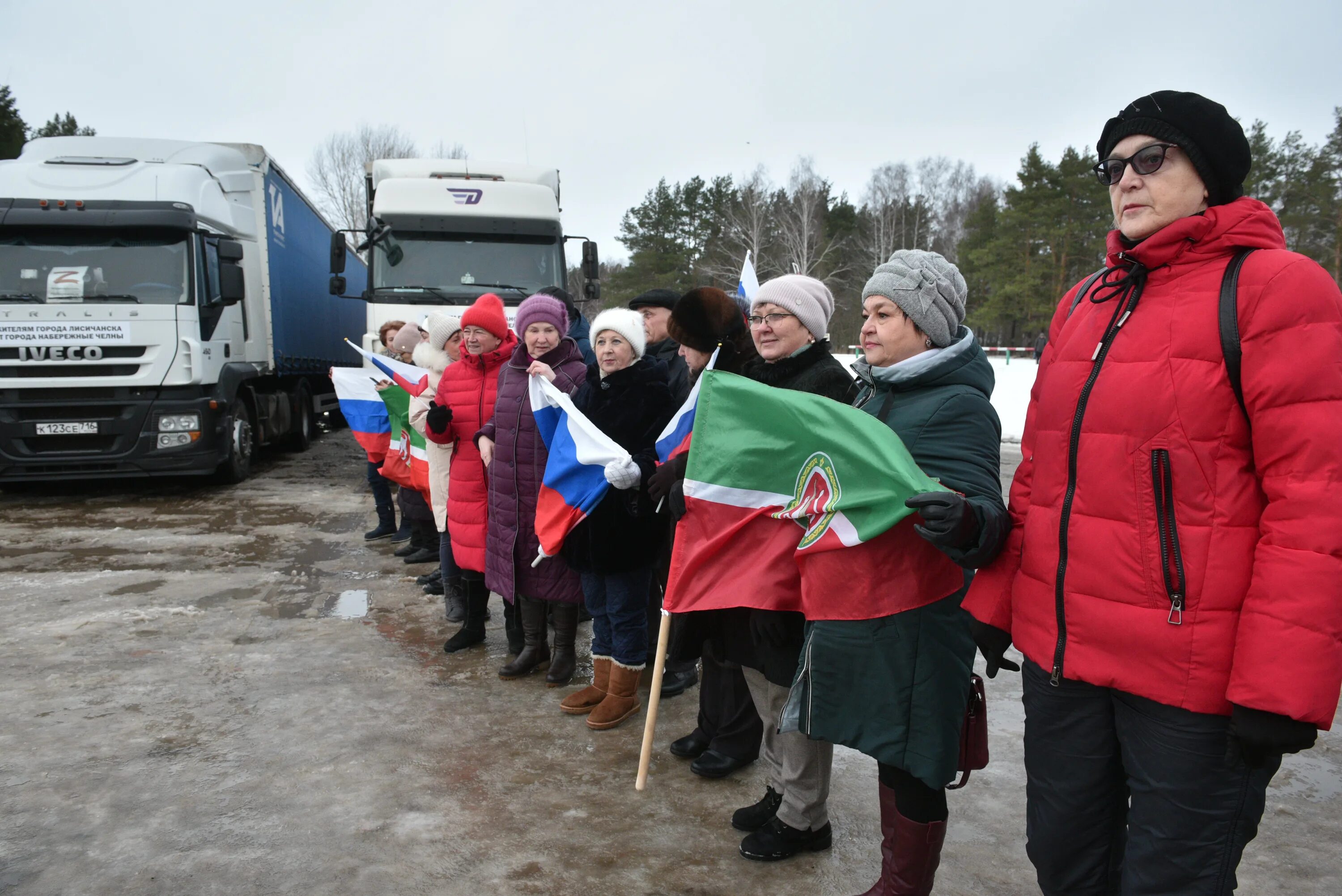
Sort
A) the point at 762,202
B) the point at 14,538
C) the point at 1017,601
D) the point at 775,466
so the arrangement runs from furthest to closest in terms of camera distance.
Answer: the point at 762,202 → the point at 14,538 → the point at 775,466 → the point at 1017,601

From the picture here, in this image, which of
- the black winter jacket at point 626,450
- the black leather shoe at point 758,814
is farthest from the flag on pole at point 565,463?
the black leather shoe at point 758,814

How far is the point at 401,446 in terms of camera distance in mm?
6555

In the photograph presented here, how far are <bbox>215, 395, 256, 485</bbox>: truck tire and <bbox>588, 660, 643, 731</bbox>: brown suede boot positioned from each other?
764 centimetres

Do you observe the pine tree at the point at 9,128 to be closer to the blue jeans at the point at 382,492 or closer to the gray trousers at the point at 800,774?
the blue jeans at the point at 382,492

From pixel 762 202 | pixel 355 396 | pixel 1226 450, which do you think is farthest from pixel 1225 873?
pixel 762 202

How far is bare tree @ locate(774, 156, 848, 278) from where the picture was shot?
39969 mm

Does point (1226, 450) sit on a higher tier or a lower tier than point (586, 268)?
lower

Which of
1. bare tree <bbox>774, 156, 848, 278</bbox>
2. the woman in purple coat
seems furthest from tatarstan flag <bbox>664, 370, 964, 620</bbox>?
bare tree <bbox>774, 156, 848, 278</bbox>

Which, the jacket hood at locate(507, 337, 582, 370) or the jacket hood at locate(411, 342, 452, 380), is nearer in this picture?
the jacket hood at locate(507, 337, 582, 370)

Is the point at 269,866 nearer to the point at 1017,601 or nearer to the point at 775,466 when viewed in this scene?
the point at 775,466

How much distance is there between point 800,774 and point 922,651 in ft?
2.60

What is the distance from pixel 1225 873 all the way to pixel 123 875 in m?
3.08

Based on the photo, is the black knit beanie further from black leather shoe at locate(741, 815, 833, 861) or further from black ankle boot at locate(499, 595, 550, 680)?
black ankle boot at locate(499, 595, 550, 680)

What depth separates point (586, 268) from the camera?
10.9m
